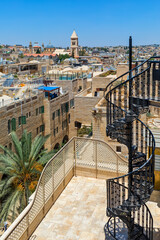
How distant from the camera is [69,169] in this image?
881 cm

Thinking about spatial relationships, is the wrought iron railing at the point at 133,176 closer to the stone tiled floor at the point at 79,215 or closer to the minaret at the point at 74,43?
the stone tiled floor at the point at 79,215

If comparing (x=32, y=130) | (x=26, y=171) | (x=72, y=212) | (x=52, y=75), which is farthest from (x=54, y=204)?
(x=52, y=75)

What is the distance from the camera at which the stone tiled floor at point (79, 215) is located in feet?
20.7

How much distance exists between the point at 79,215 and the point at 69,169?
1986 mm

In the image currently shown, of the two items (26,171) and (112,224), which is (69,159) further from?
(26,171)

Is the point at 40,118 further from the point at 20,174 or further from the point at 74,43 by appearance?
A: the point at 74,43

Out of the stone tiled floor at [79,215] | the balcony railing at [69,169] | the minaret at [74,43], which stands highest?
the minaret at [74,43]

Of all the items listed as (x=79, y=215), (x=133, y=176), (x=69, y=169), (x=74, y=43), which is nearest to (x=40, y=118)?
(x=69, y=169)

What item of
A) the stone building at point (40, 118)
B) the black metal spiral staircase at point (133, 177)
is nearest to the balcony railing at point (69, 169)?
the black metal spiral staircase at point (133, 177)

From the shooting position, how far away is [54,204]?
7555 mm

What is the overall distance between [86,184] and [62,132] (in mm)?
21855

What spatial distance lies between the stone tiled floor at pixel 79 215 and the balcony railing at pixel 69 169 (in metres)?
0.21

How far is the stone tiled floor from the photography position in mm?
6323

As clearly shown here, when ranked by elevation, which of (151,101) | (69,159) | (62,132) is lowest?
(62,132)
